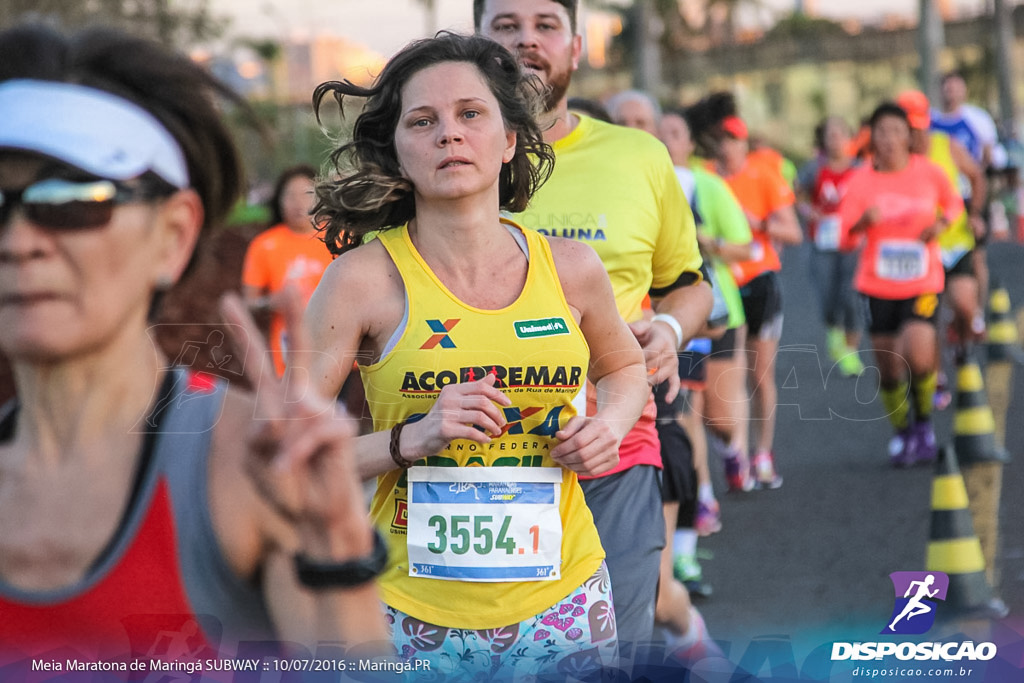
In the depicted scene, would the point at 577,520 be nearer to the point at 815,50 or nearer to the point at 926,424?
the point at 926,424

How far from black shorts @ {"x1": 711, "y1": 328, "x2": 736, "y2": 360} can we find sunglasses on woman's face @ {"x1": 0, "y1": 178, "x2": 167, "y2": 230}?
6.16m

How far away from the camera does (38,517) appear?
161 centimetres

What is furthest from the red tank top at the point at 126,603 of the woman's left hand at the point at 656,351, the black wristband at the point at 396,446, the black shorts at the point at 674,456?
the black shorts at the point at 674,456

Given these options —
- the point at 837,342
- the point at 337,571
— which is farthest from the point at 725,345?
the point at 337,571

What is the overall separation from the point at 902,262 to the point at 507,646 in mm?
6317

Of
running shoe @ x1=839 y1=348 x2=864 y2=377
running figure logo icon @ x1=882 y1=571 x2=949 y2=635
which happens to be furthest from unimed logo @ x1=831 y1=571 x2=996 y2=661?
running shoe @ x1=839 y1=348 x2=864 y2=377

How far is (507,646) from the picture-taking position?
287cm

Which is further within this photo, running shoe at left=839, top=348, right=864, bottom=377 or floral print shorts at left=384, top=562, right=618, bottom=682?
running shoe at left=839, top=348, right=864, bottom=377

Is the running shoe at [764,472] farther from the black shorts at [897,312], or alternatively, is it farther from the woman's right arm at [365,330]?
the woman's right arm at [365,330]

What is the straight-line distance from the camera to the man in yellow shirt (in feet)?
11.9

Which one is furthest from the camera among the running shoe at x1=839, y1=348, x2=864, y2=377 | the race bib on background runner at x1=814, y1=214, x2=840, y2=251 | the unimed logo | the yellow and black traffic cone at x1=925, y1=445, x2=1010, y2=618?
the running shoe at x1=839, y1=348, x2=864, y2=377

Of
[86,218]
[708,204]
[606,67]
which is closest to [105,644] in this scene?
[86,218]

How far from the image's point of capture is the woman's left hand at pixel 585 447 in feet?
9.41

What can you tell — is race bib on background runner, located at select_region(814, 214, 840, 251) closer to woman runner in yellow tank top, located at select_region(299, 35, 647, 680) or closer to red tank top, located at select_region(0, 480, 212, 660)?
woman runner in yellow tank top, located at select_region(299, 35, 647, 680)
